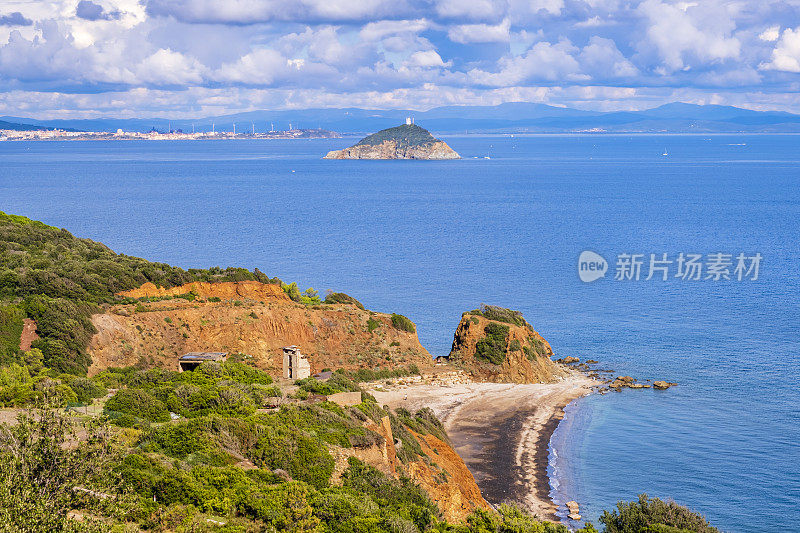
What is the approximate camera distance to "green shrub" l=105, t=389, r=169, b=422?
22.4 meters

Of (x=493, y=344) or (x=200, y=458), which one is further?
(x=493, y=344)

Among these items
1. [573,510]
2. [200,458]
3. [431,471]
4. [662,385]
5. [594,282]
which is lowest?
[573,510]

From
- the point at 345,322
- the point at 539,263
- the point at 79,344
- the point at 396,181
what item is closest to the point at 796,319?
the point at 539,263

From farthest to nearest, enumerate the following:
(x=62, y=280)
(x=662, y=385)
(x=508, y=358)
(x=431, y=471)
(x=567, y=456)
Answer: (x=508, y=358)
(x=662, y=385)
(x=62, y=280)
(x=567, y=456)
(x=431, y=471)

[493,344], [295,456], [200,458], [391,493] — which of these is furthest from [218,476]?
[493,344]

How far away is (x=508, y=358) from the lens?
46281 millimetres

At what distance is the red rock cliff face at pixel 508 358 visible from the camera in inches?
1799

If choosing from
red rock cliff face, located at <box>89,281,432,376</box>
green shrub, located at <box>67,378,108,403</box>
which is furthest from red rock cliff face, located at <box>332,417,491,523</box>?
red rock cliff face, located at <box>89,281,432,376</box>

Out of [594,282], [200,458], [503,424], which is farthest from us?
[594,282]

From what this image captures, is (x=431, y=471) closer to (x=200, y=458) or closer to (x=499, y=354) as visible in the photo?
(x=200, y=458)

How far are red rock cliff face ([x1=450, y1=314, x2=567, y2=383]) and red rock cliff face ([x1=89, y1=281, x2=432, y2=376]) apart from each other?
2.43m

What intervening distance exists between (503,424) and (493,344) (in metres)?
9.57

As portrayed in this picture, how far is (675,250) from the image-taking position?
84.5 meters

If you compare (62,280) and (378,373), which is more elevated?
(62,280)
